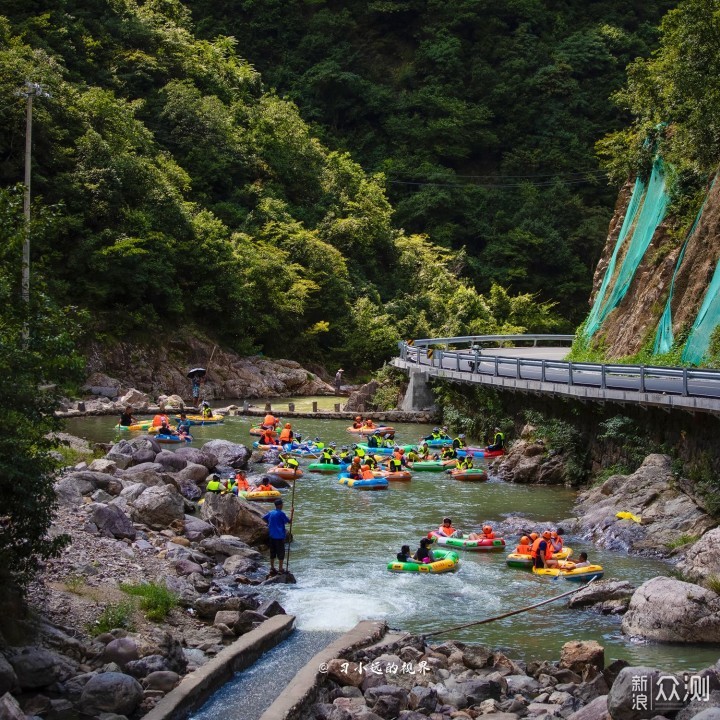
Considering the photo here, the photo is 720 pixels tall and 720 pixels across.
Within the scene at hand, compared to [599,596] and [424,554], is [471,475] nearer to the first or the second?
[424,554]

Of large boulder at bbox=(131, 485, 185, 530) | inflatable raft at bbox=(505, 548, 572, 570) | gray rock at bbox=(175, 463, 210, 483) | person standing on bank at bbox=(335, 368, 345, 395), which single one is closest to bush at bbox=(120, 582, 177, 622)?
large boulder at bbox=(131, 485, 185, 530)

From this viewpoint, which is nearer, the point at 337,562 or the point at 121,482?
the point at 337,562

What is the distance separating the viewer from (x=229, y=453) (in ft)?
95.9

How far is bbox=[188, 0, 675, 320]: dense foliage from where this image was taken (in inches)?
2680

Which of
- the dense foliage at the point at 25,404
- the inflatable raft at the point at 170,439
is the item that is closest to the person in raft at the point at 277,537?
the dense foliage at the point at 25,404

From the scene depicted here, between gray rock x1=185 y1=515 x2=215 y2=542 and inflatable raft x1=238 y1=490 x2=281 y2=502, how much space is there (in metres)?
3.69

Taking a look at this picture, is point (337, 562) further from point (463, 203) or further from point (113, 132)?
point (463, 203)

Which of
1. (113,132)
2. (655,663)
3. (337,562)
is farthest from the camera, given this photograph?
(113,132)

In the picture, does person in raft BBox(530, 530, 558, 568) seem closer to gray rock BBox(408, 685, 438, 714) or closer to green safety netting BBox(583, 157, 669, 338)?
gray rock BBox(408, 685, 438, 714)

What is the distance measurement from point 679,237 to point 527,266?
35.6 m

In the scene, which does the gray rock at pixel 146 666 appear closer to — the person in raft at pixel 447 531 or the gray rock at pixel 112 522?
the gray rock at pixel 112 522

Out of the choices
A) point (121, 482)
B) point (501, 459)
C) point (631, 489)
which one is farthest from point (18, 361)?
point (501, 459)

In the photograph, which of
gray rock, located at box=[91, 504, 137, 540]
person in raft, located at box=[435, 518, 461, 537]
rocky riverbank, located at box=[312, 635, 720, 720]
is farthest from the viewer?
person in raft, located at box=[435, 518, 461, 537]

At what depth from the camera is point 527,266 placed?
67938 mm
